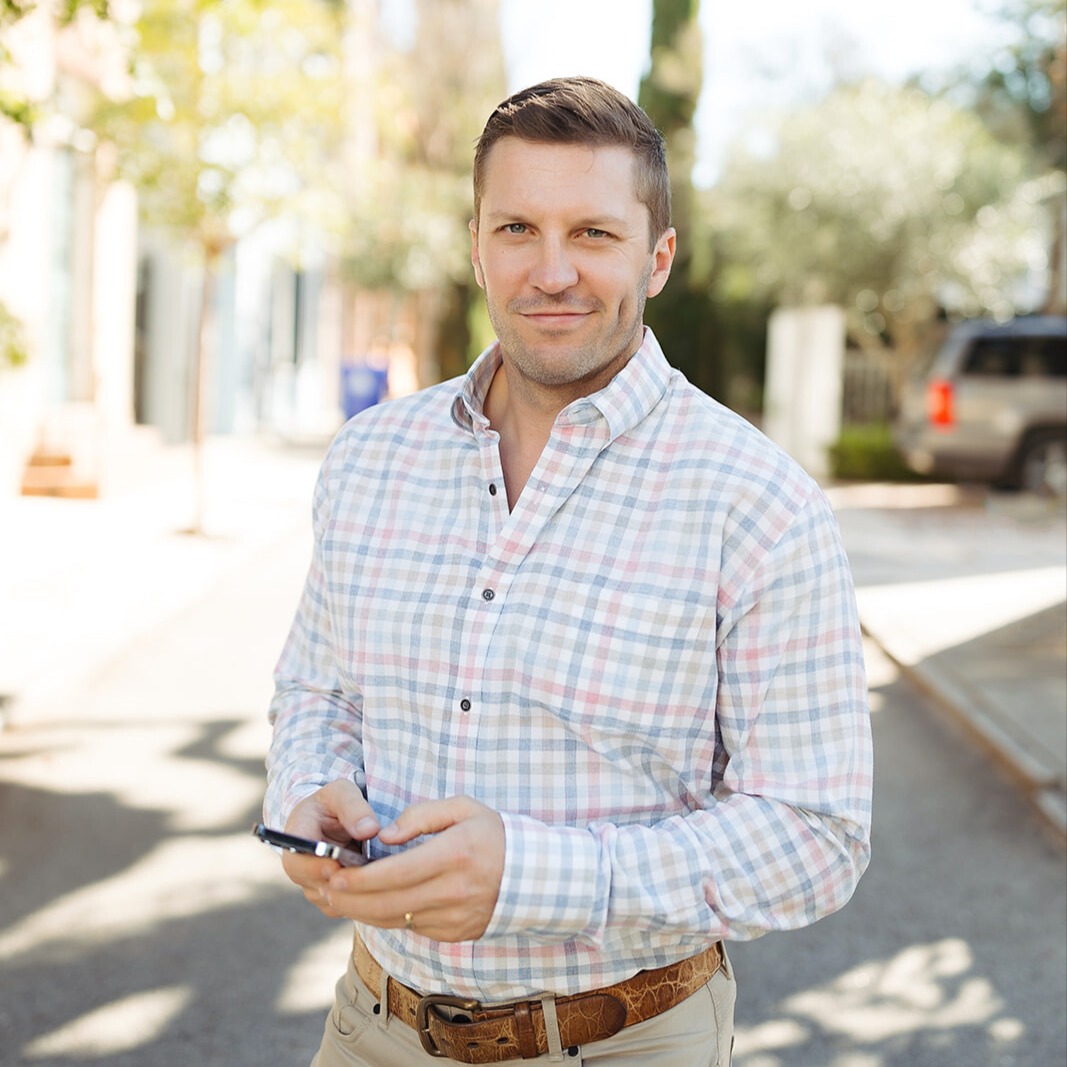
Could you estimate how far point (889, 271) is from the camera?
22.3 meters

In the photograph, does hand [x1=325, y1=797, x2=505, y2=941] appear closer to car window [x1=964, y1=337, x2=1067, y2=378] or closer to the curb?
the curb

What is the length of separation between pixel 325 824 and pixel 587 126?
0.94 m

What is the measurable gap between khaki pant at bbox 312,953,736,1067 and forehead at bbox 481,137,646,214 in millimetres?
1070

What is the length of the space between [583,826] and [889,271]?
71.0 ft

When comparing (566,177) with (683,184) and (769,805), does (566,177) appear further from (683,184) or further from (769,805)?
(683,184)

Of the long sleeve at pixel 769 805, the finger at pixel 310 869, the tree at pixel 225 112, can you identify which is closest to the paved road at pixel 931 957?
the long sleeve at pixel 769 805

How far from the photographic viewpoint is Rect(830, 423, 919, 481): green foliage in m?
20.8

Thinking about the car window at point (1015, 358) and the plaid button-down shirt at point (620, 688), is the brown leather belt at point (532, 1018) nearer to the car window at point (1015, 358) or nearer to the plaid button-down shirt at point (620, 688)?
the plaid button-down shirt at point (620, 688)

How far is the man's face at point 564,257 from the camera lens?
6.14ft

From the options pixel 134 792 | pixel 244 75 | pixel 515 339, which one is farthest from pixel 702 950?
pixel 244 75

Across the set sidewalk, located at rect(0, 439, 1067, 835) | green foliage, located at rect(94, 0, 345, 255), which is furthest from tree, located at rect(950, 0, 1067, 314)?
green foliage, located at rect(94, 0, 345, 255)

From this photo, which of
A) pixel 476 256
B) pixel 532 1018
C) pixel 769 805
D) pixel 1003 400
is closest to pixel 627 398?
pixel 476 256

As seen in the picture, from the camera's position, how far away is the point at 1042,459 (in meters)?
17.9

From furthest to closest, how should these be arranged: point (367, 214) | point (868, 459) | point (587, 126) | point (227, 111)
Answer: point (367, 214)
point (868, 459)
point (227, 111)
point (587, 126)
